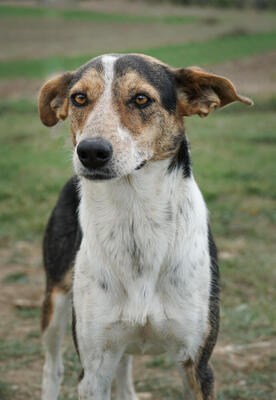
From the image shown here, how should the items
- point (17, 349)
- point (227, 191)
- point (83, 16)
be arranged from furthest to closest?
point (83, 16), point (227, 191), point (17, 349)

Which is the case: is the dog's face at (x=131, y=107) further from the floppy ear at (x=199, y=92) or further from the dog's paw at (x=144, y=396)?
the dog's paw at (x=144, y=396)

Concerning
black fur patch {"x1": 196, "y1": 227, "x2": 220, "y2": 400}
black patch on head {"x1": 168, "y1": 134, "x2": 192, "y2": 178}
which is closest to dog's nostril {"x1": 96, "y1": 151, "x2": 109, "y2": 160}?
black patch on head {"x1": 168, "y1": 134, "x2": 192, "y2": 178}

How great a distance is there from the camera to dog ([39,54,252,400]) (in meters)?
2.91

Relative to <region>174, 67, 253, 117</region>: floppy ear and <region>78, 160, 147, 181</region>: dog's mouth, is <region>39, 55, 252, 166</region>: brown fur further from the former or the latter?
<region>78, 160, 147, 181</region>: dog's mouth

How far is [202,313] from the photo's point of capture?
2982mm

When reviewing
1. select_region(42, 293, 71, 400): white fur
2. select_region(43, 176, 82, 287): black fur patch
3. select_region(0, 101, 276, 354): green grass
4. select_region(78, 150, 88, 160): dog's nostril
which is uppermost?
select_region(78, 150, 88, 160): dog's nostril

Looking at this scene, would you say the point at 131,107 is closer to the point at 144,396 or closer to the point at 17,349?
the point at 144,396

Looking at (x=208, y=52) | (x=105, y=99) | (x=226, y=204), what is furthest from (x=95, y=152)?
(x=208, y=52)

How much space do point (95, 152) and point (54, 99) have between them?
1.06m

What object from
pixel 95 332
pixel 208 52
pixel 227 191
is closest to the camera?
pixel 95 332

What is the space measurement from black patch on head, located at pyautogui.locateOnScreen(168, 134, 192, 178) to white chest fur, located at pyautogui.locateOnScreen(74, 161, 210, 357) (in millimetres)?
39

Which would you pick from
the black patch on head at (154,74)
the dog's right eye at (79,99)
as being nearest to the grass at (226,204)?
the dog's right eye at (79,99)

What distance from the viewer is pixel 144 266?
2.99m

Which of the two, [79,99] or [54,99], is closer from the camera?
[79,99]
